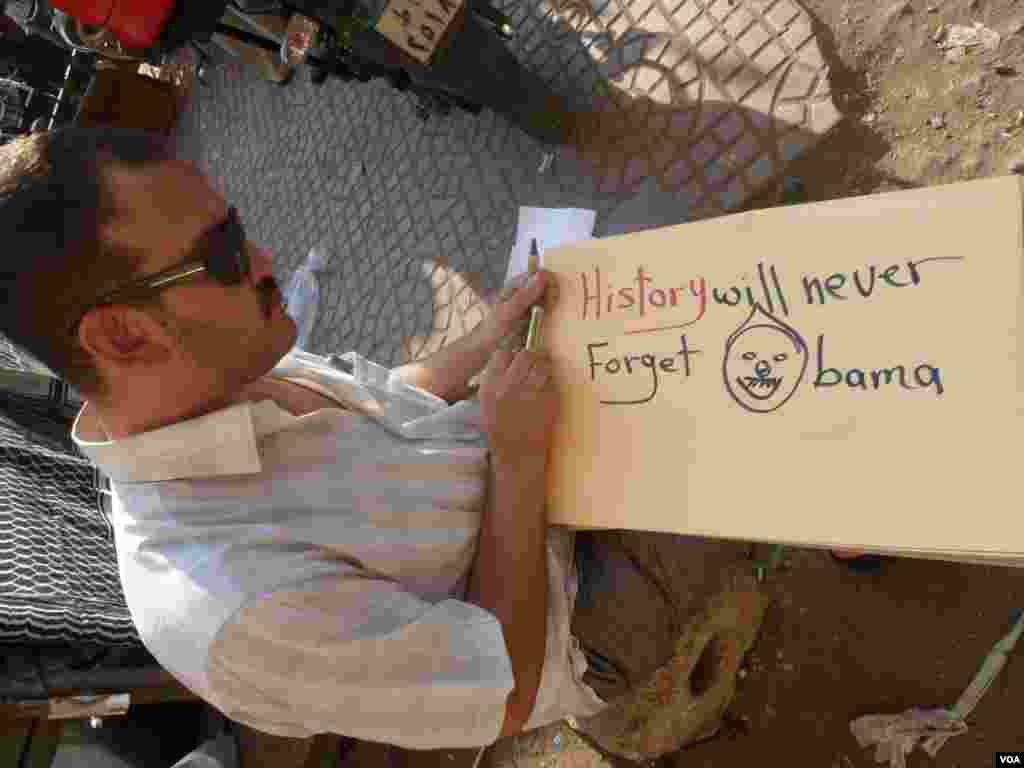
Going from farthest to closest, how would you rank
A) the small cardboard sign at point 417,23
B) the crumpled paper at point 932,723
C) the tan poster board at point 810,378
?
the small cardboard sign at point 417,23
the crumpled paper at point 932,723
the tan poster board at point 810,378

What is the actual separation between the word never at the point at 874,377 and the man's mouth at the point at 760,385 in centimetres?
6

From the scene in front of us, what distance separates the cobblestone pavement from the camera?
2.49 m

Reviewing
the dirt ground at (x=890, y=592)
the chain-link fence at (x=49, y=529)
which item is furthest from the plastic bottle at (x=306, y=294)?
the dirt ground at (x=890, y=592)

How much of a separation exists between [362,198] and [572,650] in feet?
9.94

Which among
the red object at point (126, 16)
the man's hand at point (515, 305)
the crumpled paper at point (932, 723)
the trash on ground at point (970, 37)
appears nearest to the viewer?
the man's hand at point (515, 305)

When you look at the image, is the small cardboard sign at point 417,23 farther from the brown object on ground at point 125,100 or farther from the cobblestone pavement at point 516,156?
the brown object on ground at point 125,100

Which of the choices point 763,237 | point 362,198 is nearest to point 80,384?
point 763,237

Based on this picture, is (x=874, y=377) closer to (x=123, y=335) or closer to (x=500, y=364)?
(x=500, y=364)

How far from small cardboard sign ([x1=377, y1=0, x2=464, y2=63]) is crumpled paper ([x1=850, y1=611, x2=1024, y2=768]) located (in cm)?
246

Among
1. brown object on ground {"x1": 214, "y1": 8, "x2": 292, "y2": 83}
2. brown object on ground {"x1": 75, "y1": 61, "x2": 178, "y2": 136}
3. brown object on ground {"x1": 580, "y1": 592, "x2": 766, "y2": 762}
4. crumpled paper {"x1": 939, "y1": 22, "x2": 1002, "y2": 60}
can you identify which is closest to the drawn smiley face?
brown object on ground {"x1": 580, "y1": 592, "x2": 766, "y2": 762}

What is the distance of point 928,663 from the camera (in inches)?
74.7

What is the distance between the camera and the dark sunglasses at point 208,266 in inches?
44.8

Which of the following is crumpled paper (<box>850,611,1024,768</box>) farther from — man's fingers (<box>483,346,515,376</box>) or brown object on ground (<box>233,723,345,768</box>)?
brown object on ground (<box>233,723,345,768</box>)

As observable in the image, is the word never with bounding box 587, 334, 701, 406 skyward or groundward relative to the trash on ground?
groundward
